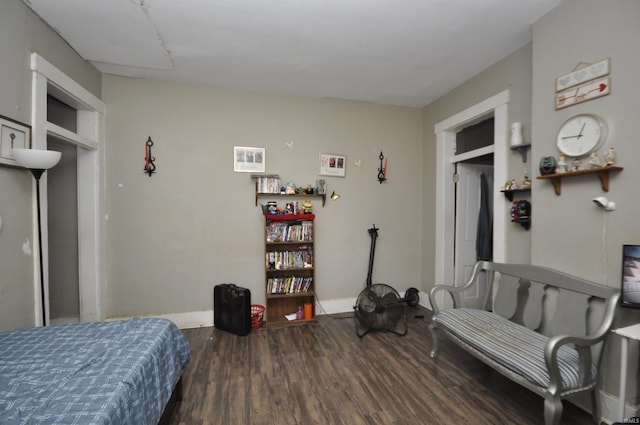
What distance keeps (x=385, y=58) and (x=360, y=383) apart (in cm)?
283

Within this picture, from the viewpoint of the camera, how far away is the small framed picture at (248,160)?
3113mm

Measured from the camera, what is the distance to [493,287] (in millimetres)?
2441

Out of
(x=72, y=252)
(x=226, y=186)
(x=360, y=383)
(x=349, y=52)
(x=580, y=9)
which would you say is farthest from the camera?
(x=226, y=186)

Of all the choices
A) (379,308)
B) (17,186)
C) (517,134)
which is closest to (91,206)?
(17,186)

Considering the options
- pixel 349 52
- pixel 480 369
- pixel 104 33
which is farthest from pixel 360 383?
pixel 104 33

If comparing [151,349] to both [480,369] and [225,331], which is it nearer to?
[225,331]

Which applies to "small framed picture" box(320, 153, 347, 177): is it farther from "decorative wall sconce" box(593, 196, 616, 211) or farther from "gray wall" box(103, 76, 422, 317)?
"decorative wall sconce" box(593, 196, 616, 211)

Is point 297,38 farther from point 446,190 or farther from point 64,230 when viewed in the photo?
point 64,230

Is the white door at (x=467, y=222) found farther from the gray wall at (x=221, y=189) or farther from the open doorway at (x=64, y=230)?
the open doorway at (x=64, y=230)

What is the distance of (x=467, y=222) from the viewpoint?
338 cm

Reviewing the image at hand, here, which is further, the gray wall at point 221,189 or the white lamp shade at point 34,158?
the gray wall at point 221,189

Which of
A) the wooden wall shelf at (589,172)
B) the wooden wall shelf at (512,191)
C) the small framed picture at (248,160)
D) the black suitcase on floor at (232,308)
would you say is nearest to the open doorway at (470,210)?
the wooden wall shelf at (512,191)

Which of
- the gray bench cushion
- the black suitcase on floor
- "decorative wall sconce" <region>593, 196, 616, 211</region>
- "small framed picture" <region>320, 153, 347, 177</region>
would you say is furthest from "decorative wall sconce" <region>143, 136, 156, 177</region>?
"decorative wall sconce" <region>593, 196, 616, 211</region>

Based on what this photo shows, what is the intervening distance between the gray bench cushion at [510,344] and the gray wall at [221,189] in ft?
4.87
